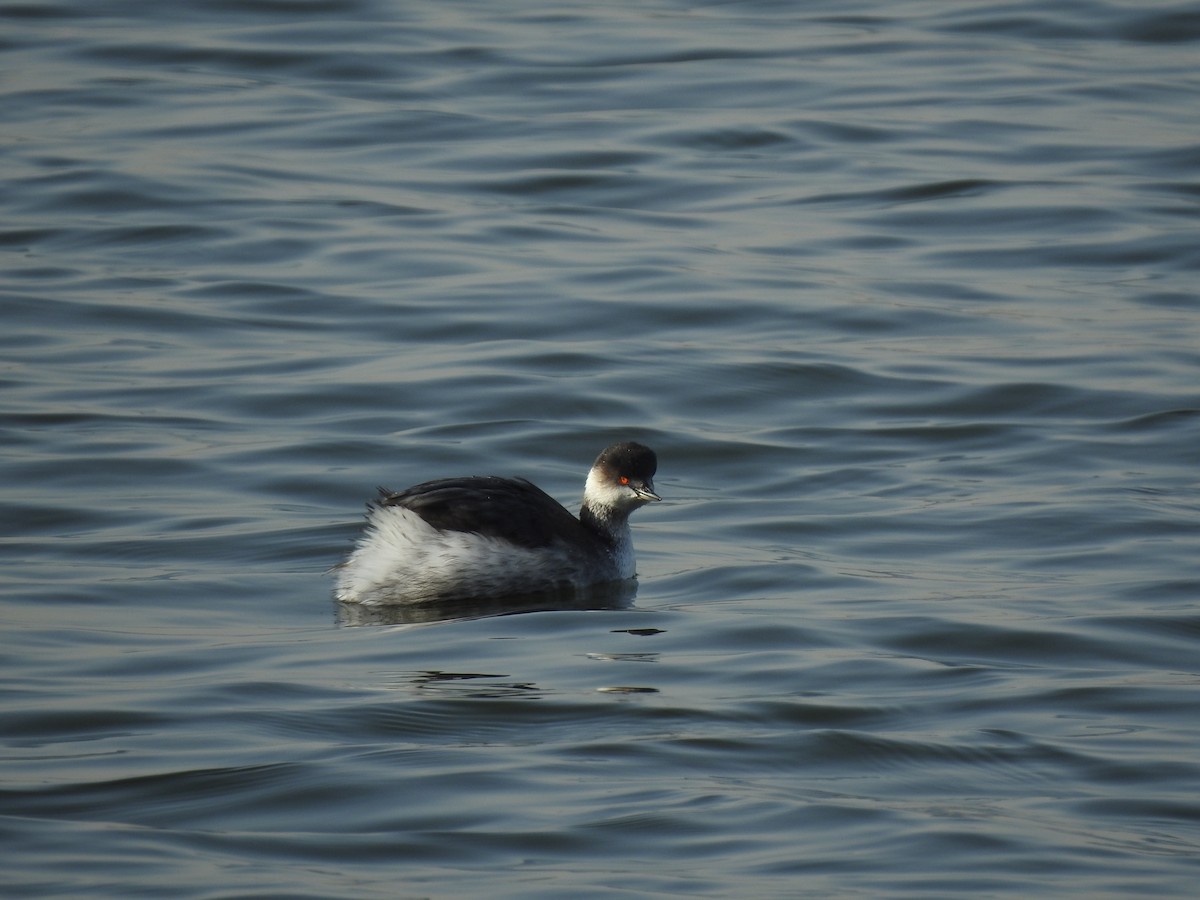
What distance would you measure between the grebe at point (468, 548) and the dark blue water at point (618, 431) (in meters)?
0.23

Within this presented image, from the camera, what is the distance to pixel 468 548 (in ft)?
26.5

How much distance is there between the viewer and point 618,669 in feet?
23.0

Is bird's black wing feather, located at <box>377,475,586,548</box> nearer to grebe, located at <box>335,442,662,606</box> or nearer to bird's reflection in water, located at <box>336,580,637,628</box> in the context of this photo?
grebe, located at <box>335,442,662,606</box>

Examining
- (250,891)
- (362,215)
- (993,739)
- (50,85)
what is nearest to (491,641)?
(993,739)

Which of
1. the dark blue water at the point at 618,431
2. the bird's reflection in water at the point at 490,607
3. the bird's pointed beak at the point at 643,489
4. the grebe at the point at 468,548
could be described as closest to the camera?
the dark blue water at the point at 618,431

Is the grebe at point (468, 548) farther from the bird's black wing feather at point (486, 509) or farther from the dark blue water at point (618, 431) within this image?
Answer: the dark blue water at point (618, 431)

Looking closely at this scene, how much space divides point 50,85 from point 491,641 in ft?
40.4

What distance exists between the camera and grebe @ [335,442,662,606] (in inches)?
316

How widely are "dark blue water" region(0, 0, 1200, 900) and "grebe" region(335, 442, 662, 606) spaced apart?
0.23 metres

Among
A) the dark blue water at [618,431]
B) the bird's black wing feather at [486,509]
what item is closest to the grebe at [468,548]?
the bird's black wing feather at [486,509]

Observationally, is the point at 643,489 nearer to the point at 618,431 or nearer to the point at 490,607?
the point at 490,607

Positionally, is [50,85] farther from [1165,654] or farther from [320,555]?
[1165,654]

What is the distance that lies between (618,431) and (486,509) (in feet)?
8.94

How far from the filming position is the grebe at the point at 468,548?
802 cm
